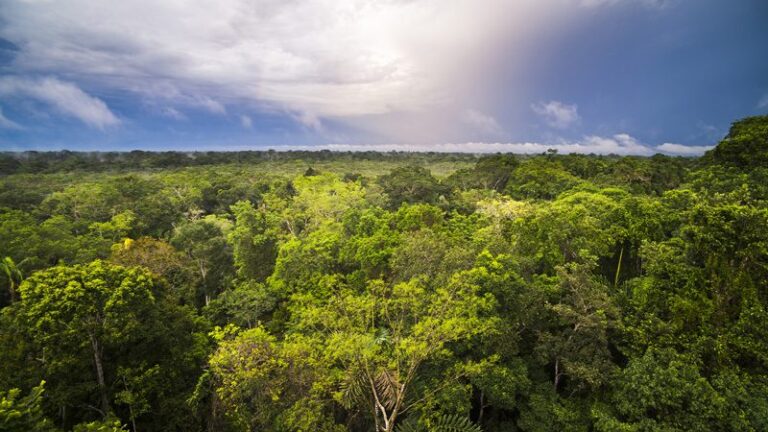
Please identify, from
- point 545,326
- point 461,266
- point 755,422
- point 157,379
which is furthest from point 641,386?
point 157,379

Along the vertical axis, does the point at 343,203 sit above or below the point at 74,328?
above

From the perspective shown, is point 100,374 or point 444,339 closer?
point 444,339

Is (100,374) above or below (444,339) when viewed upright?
below

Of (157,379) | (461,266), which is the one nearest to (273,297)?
(157,379)

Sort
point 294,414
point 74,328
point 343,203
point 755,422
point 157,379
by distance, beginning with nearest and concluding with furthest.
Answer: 1. point 755,422
2. point 294,414
3. point 74,328
4. point 157,379
5. point 343,203

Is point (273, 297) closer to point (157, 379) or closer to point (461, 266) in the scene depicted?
point (157, 379)

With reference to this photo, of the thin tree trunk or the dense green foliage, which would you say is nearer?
the dense green foliage

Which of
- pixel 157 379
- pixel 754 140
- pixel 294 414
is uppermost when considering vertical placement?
pixel 754 140

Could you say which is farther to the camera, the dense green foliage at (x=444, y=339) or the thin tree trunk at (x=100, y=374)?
the thin tree trunk at (x=100, y=374)

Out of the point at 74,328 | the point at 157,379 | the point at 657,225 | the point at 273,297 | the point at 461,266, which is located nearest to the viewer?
the point at 74,328

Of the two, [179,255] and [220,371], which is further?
[179,255]
